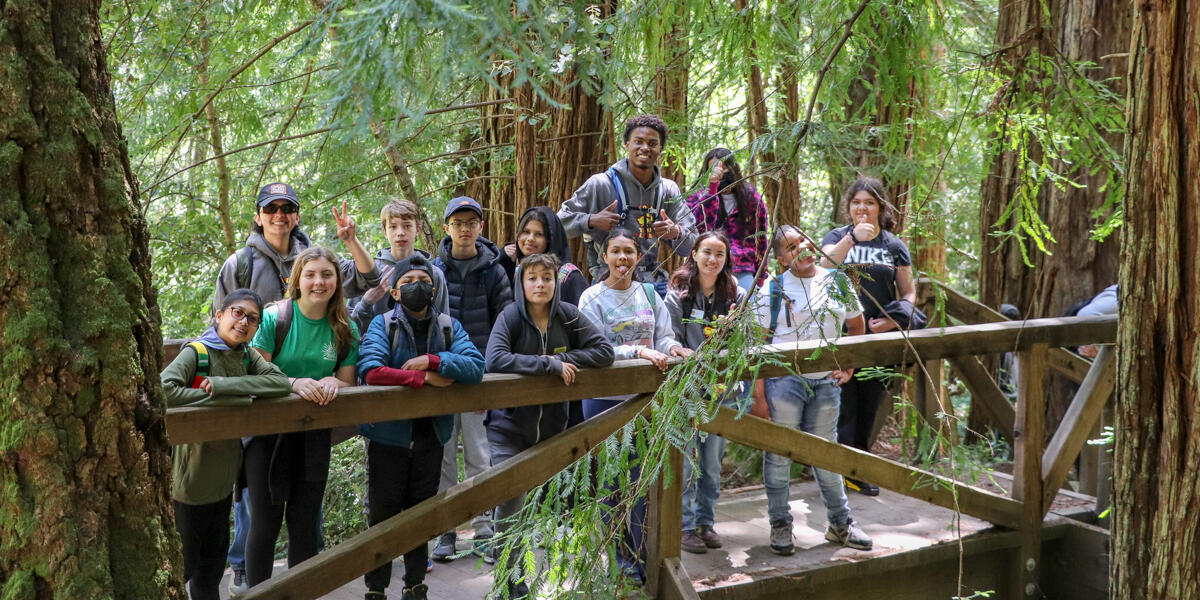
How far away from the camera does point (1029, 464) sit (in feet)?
16.4

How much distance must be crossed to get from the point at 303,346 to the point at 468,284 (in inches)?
40.8

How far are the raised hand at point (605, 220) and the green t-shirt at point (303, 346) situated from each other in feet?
5.26

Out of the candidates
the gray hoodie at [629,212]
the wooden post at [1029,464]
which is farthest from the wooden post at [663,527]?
the wooden post at [1029,464]

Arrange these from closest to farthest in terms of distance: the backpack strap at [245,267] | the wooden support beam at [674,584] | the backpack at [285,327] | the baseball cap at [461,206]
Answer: the backpack at [285,327], the wooden support beam at [674,584], the backpack strap at [245,267], the baseball cap at [461,206]

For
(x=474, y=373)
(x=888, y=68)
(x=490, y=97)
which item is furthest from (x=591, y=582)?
(x=490, y=97)

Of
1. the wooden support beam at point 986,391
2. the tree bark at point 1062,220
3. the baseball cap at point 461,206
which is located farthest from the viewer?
the tree bark at point 1062,220

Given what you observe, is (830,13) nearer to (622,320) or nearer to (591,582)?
(622,320)

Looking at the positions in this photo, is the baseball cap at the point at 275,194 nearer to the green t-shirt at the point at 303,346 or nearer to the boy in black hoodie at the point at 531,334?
the green t-shirt at the point at 303,346

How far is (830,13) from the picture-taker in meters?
3.35

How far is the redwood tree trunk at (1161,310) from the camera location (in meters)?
3.09

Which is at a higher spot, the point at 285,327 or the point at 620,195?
the point at 620,195

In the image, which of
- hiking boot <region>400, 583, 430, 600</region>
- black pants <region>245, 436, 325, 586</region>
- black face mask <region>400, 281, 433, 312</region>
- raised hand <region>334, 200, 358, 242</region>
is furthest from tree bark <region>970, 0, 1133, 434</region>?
black pants <region>245, 436, 325, 586</region>

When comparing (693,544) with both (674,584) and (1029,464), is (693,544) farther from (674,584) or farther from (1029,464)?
(1029,464)

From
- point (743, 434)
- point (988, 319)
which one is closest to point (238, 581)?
point (743, 434)
